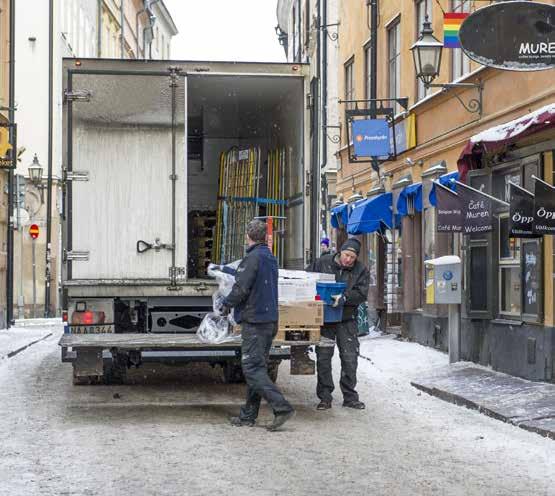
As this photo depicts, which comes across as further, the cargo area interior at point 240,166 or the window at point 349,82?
the window at point 349,82

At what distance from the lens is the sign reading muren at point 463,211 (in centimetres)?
1481

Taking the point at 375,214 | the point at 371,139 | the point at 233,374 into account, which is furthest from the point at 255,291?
the point at 375,214

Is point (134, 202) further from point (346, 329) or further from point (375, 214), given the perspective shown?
point (375, 214)

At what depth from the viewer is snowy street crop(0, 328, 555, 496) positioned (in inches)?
306

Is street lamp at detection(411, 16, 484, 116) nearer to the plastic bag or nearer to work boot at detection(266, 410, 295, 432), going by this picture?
the plastic bag

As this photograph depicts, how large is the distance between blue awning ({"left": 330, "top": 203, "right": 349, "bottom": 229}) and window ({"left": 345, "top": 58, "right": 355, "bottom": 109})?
2.40m

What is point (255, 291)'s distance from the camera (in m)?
10.4

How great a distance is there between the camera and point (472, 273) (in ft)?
54.2

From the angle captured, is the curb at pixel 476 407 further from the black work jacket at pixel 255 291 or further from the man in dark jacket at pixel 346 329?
the black work jacket at pixel 255 291

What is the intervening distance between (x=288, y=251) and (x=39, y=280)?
1018 inches

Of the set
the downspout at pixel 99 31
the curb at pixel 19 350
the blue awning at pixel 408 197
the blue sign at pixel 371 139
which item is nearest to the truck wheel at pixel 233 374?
the curb at pixel 19 350

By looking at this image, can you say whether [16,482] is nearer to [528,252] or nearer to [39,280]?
[528,252]

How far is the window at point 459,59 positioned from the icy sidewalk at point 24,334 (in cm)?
835

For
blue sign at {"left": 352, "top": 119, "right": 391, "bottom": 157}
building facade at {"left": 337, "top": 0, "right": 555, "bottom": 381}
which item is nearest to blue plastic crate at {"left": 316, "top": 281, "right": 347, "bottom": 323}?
building facade at {"left": 337, "top": 0, "right": 555, "bottom": 381}
